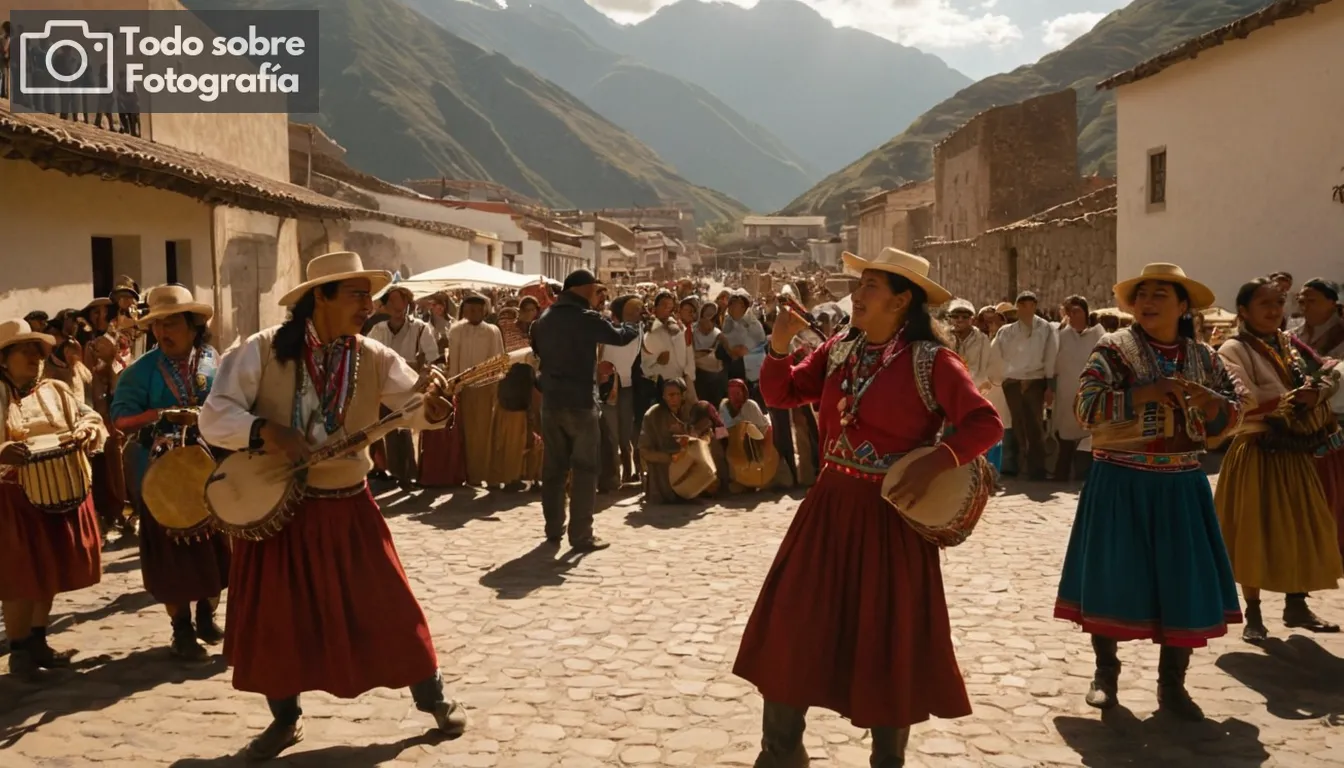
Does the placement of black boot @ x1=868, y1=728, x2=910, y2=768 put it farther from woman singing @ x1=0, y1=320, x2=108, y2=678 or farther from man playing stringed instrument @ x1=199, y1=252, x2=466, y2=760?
woman singing @ x1=0, y1=320, x2=108, y2=678

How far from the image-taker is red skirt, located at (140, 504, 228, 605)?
219 inches

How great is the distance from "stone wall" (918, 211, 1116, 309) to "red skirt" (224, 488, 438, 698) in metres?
17.2

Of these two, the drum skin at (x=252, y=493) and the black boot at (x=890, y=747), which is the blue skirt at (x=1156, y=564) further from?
the drum skin at (x=252, y=493)

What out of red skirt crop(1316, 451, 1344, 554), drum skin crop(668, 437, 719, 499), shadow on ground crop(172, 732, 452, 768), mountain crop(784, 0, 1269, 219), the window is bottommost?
shadow on ground crop(172, 732, 452, 768)

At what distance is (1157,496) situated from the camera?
4.75m

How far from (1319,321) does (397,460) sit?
25.8 ft

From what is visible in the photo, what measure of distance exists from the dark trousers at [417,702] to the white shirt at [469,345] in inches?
244

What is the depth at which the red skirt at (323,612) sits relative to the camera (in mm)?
4277

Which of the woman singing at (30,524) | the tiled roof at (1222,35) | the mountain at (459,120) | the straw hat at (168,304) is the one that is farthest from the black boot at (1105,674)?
the mountain at (459,120)

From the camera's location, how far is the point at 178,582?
5.59 metres

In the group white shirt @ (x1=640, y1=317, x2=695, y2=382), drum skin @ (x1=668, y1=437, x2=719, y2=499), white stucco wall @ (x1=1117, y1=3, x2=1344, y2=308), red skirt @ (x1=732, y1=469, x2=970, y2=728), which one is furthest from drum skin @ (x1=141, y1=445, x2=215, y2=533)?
white stucco wall @ (x1=1117, y1=3, x2=1344, y2=308)

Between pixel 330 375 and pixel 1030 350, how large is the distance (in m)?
8.10

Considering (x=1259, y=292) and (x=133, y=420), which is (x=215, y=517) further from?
(x=1259, y=292)

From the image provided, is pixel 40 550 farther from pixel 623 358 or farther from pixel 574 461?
pixel 623 358
